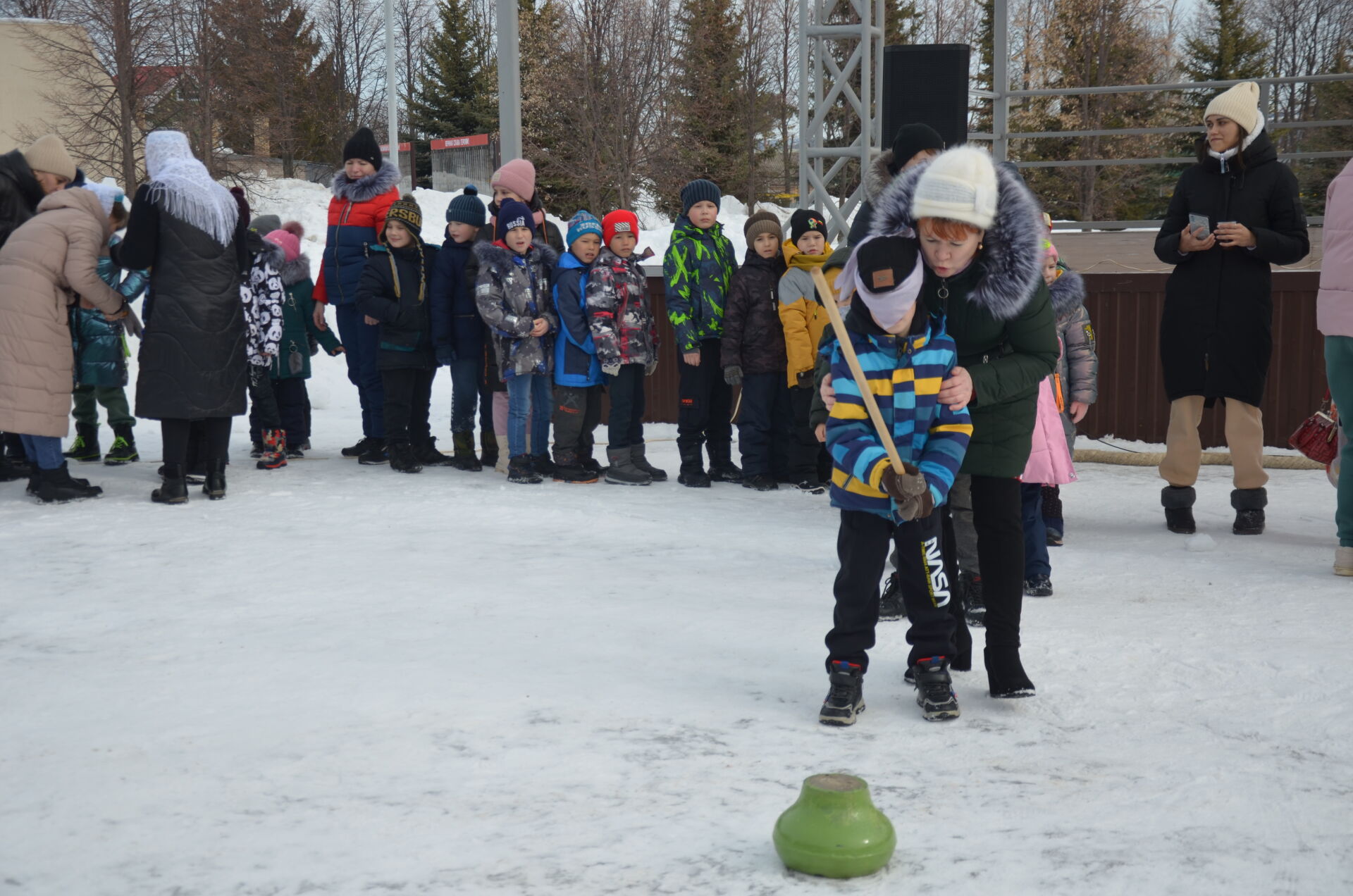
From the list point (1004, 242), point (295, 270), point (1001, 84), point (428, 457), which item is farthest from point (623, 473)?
point (1001, 84)

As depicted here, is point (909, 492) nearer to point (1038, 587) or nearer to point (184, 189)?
point (1038, 587)

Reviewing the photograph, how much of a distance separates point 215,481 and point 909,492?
4.96 m

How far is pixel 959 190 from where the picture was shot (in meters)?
3.53

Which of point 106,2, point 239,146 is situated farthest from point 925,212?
point 239,146

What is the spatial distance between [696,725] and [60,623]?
8.59 feet

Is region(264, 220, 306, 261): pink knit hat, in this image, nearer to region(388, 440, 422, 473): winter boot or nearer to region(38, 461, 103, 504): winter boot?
region(388, 440, 422, 473): winter boot

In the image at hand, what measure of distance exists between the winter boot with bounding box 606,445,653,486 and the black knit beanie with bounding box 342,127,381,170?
2481 millimetres

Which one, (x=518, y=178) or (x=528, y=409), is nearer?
(x=528, y=409)

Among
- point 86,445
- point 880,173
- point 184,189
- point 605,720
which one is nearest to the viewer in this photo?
point 605,720

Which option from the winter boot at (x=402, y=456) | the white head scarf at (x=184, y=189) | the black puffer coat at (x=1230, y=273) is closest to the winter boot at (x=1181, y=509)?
the black puffer coat at (x=1230, y=273)

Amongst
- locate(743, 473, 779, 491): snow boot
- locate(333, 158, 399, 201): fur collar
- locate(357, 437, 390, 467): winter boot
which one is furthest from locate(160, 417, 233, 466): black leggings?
locate(743, 473, 779, 491): snow boot

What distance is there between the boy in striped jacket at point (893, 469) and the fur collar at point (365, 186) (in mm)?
5423

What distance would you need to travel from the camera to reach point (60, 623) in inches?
192

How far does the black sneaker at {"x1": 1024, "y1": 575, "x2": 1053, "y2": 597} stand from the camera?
17.3ft
